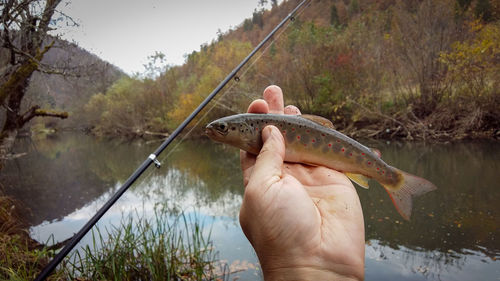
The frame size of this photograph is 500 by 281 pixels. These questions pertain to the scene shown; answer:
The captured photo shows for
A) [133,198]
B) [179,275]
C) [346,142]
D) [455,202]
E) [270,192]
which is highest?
[346,142]

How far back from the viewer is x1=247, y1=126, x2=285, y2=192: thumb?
1897mm

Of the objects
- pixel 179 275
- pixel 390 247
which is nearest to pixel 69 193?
pixel 179 275

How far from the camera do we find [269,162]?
81.1 inches

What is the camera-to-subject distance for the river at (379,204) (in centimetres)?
525

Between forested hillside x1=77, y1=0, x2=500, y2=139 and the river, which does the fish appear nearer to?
the river

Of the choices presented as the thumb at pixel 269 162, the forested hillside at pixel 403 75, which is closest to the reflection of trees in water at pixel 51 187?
the forested hillside at pixel 403 75

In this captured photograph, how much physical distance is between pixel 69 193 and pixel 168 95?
27.1 m

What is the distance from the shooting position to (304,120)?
255cm

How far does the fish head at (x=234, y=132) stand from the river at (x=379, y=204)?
3.22 metres

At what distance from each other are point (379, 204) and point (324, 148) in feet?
21.4

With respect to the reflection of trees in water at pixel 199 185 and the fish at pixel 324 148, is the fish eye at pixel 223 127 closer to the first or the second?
the fish at pixel 324 148

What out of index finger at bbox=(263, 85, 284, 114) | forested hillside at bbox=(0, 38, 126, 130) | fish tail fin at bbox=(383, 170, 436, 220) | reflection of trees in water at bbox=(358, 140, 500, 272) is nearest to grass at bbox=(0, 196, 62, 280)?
forested hillside at bbox=(0, 38, 126, 130)

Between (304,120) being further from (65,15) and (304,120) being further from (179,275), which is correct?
(65,15)

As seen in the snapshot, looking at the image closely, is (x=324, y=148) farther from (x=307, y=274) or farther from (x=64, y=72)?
(x=64, y=72)
